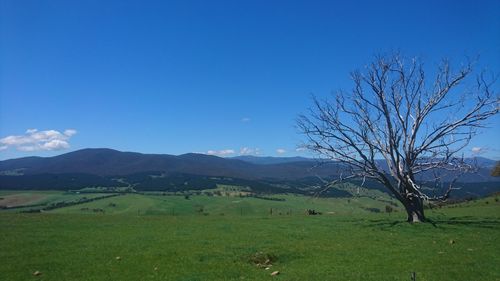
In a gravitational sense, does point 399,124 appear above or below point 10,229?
above

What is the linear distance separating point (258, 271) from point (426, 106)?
70.9ft

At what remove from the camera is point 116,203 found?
79.8 m

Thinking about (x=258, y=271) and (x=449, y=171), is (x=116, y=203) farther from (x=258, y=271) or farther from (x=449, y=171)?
(x=258, y=271)

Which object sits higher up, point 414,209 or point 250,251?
point 414,209

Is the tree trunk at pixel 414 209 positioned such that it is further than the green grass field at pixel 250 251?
Yes

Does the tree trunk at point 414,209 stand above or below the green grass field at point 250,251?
above

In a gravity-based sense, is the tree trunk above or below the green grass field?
above

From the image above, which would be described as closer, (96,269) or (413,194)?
(96,269)

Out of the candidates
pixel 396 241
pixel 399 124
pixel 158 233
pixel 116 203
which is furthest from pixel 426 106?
pixel 116 203

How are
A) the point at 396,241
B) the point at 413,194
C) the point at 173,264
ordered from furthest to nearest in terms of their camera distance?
the point at 413,194
the point at 396,241
the point at 173,264

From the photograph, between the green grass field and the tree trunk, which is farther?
the tree trunk

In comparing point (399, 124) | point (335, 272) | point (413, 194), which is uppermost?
point (399, 124)

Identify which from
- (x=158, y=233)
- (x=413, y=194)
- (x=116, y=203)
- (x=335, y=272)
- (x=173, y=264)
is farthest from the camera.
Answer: (x=116, y=203)

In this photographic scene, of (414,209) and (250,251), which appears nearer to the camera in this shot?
(250,251)
